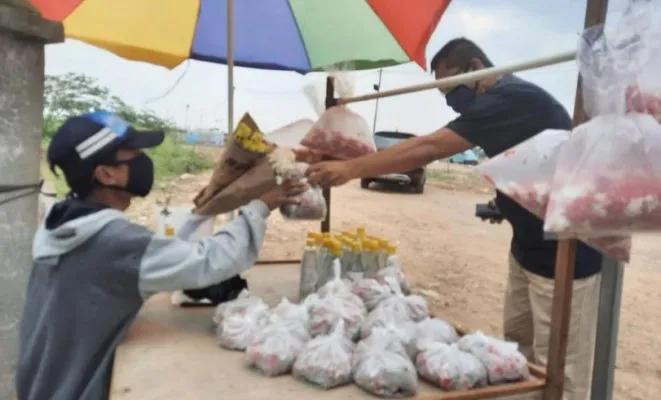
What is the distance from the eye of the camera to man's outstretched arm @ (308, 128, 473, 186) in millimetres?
2299

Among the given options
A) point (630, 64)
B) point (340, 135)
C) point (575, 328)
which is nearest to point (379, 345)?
point (630, 64)

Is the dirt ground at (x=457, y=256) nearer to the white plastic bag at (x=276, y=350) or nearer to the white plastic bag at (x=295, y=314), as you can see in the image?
the white plastic bag at (x=295, y=314)

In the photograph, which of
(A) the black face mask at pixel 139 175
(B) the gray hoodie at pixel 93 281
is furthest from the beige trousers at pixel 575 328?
(A) the black face mask at pixel 139 175

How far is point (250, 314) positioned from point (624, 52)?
1259 millimetres

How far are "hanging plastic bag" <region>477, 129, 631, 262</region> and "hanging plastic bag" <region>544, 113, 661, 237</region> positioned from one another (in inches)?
4.4

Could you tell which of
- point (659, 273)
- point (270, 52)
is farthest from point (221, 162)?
point (659, 273)

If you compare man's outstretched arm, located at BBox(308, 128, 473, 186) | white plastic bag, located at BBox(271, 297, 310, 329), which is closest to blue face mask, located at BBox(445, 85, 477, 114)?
Answer: man's outstretched arm, located at BBox(308, 128, 473, 186)

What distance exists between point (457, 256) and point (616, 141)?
25.2 ft

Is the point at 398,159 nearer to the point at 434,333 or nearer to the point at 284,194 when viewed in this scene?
the point at 284,194

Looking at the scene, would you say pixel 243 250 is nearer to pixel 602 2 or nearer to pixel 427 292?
pixel 602 2

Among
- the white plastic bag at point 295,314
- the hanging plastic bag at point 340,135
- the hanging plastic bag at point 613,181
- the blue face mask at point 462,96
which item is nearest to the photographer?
the hanging plastic bag at point 613,181

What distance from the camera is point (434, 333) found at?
1711 millimetres

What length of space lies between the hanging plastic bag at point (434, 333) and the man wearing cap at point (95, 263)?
0.58 m

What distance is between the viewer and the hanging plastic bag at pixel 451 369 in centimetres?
149
